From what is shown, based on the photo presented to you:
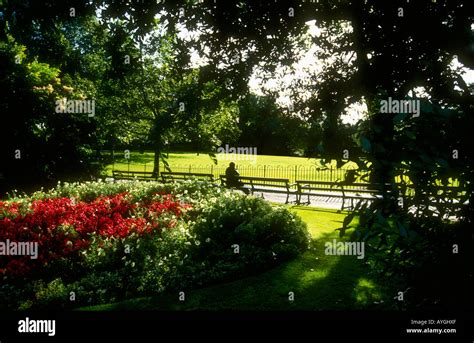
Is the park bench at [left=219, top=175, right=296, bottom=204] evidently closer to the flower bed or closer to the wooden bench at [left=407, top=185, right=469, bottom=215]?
the flower bed

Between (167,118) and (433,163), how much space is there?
2365 mm

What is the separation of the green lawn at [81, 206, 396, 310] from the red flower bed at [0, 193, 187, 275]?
84.7 inches

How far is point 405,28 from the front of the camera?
A: 7.18 m

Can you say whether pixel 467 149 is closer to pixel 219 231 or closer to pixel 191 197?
pixel 219 231

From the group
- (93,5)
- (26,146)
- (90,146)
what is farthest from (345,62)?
(26,146)

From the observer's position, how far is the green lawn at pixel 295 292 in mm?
5828

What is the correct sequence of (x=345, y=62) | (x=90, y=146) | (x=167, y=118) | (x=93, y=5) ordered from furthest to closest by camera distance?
(x=90, y=146)
(x=345, y=62)
(x=93, y=5)
(x=167, y=118)

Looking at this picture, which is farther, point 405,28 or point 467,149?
point 405,28

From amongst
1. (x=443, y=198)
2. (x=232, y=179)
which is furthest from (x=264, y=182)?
(x=443, y=198)

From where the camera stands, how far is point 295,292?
20.6 ft

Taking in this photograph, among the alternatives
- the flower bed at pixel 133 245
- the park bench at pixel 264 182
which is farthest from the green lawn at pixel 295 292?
the park bench at pixel 264 182

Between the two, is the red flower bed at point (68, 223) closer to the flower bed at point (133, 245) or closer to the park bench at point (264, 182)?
the flower bed at point (133, 245)

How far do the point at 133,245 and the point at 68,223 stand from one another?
1776 millimetres

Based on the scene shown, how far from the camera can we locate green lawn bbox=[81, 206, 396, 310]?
5828 millimetres
